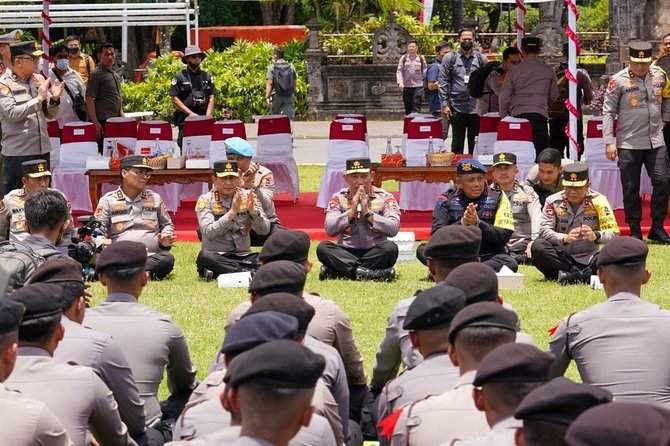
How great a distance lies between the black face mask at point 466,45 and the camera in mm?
17484

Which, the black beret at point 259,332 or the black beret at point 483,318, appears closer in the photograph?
the black beret at point 259,332

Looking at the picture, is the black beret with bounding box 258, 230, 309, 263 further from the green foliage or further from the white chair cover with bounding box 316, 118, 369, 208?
the green foliage

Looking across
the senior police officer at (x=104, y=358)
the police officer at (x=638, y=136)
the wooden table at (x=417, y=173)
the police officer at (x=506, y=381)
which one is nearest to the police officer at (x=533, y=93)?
the wooden table at (x=417, y=173)

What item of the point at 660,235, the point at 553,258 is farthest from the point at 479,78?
the point at 553,258

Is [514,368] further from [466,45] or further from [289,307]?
[466,45]

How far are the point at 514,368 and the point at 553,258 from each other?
687cm

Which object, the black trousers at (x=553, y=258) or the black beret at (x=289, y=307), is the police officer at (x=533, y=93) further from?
the black beret at (x=289, y=307)

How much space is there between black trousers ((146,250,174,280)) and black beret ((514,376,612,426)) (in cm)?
771

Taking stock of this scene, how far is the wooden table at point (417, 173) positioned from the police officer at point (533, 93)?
4.56 feet

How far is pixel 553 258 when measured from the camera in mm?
10578

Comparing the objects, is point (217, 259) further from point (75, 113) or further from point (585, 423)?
point (585, 423)

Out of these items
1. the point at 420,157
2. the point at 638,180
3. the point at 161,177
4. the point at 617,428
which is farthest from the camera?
the point at 420,157

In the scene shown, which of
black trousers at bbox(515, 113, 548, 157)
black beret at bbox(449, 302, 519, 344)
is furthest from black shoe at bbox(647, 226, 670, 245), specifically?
black beret at bbox(449, 302, 519, 344)

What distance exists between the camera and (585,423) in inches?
116
